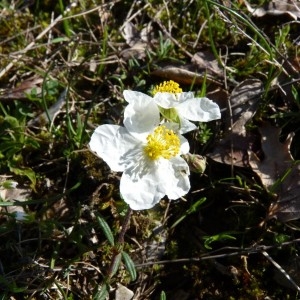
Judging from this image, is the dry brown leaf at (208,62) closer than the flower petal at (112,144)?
No

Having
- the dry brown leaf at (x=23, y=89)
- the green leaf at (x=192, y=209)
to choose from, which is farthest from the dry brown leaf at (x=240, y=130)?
the dry brown leaf at (x=23, y=89)

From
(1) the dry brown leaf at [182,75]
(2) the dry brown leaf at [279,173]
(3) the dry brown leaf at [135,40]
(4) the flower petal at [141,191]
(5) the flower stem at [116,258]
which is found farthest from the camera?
(3) the dry brown leaf at [135,40]

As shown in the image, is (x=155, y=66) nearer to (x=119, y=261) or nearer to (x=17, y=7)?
(x=17, y=7)

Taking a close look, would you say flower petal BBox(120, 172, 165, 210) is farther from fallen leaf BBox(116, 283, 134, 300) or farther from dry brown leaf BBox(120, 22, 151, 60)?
dry brown leaf BBox(120, 22, 151, 60)

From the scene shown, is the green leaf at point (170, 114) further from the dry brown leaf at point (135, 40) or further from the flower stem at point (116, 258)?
the dry brown leaf at point (135, 40)

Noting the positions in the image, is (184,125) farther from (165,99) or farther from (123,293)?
(123,293)

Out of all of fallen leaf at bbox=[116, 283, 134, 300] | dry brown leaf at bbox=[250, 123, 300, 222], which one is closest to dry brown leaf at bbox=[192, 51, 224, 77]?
dry brown leaf at bbox=[250, 123, 300, 222]

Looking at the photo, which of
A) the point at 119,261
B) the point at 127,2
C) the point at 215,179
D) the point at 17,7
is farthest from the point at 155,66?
the point at 119,261
